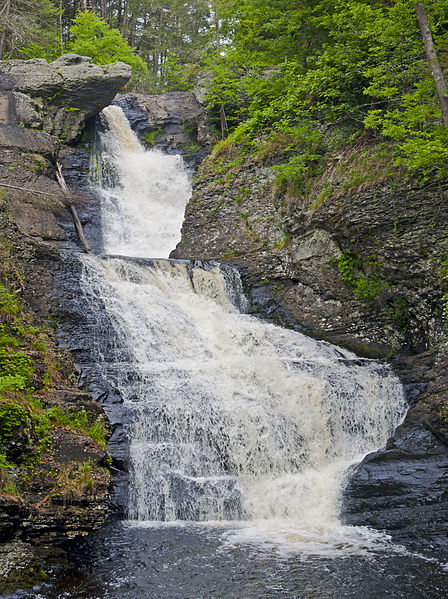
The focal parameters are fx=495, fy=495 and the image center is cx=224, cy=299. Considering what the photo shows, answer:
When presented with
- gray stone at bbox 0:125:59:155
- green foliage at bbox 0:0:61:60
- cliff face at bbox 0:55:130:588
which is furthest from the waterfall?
green foliage at bbox 0:0:61:60

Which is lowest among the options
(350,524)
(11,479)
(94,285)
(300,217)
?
(350,524)

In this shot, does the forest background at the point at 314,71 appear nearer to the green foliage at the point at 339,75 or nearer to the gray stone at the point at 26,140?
the green foliage at the point at 339,75

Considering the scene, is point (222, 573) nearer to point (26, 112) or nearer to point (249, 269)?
point (249, 269)

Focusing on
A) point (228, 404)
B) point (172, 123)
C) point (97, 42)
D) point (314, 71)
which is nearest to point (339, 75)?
point (314, 71)

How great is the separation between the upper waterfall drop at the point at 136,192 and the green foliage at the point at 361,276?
6860 mm

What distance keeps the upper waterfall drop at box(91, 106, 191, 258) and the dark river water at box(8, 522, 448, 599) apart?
1237 cm

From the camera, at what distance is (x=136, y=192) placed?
20.7 m

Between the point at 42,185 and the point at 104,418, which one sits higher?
the point at 42,185

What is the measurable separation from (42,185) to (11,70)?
299 inches

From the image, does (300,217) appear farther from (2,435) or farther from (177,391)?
(2,435)

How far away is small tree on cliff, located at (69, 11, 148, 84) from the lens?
87.1 feet

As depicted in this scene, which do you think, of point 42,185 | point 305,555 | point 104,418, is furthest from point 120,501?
point 42,185

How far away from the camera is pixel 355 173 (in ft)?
46.9

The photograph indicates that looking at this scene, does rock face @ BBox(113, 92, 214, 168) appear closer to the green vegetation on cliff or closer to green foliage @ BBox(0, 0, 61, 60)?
green foliage @ BBox(0, 0, 61, 60)
